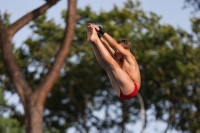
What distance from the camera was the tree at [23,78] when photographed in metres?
19.8

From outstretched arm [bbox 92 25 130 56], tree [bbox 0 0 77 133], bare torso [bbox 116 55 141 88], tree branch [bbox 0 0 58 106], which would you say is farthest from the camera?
tree branch [bbox 0 0 58 106]

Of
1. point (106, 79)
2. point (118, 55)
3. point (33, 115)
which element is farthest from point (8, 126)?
point (118, 55)

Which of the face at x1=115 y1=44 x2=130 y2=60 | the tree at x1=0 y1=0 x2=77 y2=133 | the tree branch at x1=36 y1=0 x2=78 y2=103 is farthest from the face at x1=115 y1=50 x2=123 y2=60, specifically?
the tree branch at x1=36 y1=0 x2=78 y2=103

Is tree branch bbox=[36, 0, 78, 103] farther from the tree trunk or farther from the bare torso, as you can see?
the bare torso

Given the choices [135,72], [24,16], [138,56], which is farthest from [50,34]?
Answer: [135,72]

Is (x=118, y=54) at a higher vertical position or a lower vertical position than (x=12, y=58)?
lower

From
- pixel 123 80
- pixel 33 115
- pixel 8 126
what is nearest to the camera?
pixel 123 80

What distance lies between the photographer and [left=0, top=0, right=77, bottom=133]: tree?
19.8m

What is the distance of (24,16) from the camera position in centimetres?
2098

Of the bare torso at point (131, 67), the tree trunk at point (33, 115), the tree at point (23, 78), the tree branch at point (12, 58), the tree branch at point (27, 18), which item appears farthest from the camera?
the tree branch at point (27, 18)

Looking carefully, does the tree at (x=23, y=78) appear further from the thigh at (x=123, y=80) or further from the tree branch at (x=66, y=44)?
the thigh at (x=123, y=80)

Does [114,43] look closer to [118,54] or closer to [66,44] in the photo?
[118,54]

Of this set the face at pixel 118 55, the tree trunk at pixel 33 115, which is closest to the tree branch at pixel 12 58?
the tree trunk at pixel 33 115

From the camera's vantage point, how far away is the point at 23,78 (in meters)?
20.4
